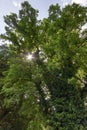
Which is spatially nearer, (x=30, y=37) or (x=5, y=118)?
(x=30, y=37)

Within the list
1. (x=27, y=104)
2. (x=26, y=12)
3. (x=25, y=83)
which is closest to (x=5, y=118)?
(x=27, y=104)

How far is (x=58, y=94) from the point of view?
1789 centimetres

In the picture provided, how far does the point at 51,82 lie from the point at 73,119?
10.1ft

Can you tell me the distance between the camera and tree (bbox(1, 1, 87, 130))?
17188 mm

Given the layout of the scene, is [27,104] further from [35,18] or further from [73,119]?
[35,18]

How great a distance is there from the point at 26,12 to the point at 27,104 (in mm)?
7647

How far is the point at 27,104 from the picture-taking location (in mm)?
20562

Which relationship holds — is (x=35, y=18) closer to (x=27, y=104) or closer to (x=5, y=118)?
(x=27, y=104)

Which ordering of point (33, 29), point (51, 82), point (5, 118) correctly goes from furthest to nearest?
point (5, 118) → point (33, 29) → point (51, 82)

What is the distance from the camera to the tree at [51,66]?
17188 mm

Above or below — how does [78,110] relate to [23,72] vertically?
below

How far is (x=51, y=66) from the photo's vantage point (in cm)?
1786

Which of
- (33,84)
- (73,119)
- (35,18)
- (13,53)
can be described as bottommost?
(73,119)

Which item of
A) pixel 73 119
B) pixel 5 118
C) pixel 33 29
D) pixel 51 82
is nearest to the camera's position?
pixel 73 119
